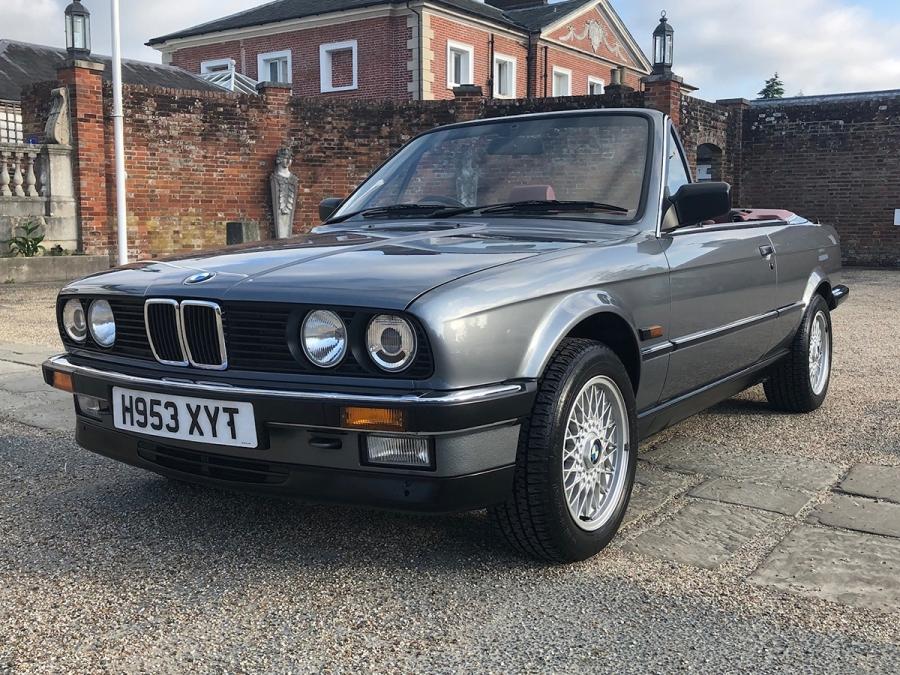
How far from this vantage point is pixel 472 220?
11.8 ft

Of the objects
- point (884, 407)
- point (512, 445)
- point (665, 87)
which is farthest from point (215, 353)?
point (665, 87)

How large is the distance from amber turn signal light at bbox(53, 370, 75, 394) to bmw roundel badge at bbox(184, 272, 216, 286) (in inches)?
24.9

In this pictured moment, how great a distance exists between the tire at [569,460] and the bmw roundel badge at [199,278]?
1.08 meters

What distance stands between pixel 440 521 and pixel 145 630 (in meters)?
1.15

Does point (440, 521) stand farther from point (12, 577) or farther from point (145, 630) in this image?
point (12, 577)

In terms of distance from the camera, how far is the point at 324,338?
99.9 inches

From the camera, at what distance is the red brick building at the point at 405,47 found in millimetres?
28453

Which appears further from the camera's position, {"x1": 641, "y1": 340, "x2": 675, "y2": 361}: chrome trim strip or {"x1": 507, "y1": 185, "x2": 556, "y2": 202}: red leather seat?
{"x1": 507, "y1": 185, "x2": 556, "y2": 202}: red leather seat

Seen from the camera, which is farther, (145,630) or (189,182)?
(189,182)

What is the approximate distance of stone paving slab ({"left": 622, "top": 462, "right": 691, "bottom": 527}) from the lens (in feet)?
11.1

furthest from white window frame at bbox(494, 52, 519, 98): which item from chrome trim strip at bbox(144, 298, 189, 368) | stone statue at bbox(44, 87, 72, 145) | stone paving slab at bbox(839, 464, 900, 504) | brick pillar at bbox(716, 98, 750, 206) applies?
chrome trim strip at bbox(144, 298, 189, 368)

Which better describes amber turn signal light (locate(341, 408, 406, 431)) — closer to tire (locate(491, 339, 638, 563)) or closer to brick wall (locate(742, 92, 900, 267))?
tire (locate(491, 339, 638, 563))

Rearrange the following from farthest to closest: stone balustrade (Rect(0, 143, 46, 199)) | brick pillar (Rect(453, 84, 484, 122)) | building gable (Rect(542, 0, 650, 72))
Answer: building gable (Rect(542, 0, 650, 72)) < brick pillar (Rect(453, 84, 484, 122)) < stone balustrade (Rect(0, 143, 46, 199))

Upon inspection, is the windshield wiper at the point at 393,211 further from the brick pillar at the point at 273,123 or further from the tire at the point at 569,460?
the brick pillar at the point at 273,123
